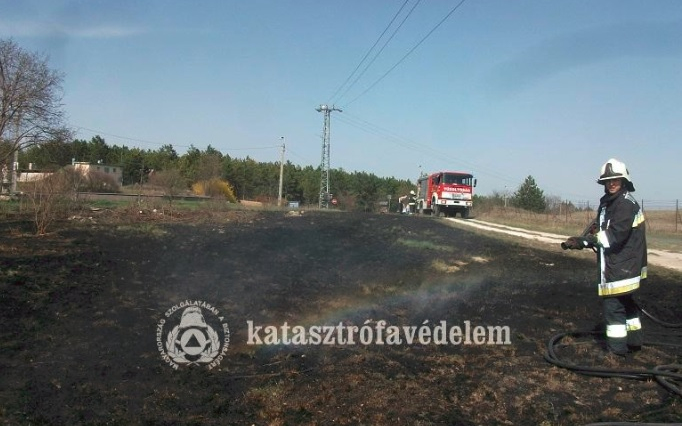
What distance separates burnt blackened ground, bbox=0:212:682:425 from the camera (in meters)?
4.75

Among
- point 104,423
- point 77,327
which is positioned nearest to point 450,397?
point 104,423

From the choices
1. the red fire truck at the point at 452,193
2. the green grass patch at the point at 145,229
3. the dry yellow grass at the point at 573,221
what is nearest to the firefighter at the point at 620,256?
the green grass patch at the point at 145,229

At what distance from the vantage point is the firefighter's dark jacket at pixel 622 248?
5984 millimetres

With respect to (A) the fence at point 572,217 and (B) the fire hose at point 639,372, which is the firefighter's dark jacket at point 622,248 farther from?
(A) the fence at point 572,217

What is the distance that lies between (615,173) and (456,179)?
29.8 metres

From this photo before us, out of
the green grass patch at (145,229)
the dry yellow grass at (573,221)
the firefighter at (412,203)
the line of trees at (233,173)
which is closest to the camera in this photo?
the green grass patch at (145,229)

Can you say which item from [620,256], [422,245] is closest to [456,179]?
[422,245]

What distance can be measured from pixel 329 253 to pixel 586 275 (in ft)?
18.5

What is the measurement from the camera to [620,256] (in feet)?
19.9

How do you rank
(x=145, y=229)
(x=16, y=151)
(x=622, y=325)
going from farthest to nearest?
(x=16, y=151) → (x=145, y=229) → (x=622, y=325)

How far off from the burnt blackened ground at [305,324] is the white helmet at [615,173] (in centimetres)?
191

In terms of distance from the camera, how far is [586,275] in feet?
36.7

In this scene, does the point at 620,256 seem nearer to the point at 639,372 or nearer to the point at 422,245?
the point at 639,372

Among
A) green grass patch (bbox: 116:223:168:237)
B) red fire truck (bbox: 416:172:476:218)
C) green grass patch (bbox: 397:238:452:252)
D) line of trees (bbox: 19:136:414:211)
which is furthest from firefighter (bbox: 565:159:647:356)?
line of trees (bbox: 19:136:414:211)
